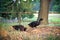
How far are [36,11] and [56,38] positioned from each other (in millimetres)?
359

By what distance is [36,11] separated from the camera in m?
2.29

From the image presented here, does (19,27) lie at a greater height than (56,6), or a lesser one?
lesser

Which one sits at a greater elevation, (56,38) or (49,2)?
(49,2)

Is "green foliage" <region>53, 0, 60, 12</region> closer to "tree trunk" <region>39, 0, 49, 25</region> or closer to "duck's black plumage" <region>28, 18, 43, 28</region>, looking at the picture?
"tree trunk" <region>39, 0, 49, 25</region>

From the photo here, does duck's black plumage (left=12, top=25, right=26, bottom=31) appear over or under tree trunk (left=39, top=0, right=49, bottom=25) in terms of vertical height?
under

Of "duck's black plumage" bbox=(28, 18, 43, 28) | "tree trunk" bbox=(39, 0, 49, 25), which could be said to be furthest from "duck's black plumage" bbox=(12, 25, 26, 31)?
"tree trunk" bbox=(39, 0, 49, 25)

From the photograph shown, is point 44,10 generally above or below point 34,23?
above

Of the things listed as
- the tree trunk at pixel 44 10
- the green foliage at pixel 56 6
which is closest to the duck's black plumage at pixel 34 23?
the tree trunk at pixel 44 10

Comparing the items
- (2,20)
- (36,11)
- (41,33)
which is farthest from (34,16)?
(2,20)

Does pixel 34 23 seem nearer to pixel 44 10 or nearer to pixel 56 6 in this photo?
pixel 44 10

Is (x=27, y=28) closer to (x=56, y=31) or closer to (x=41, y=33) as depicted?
(x=41, y=33)

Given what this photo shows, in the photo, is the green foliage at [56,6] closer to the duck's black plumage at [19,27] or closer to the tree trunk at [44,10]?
the tree trunk at [44,10]

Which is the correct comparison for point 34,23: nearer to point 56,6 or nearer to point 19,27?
point 19,27

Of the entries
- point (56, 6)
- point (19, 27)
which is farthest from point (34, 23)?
point (56, 6)
